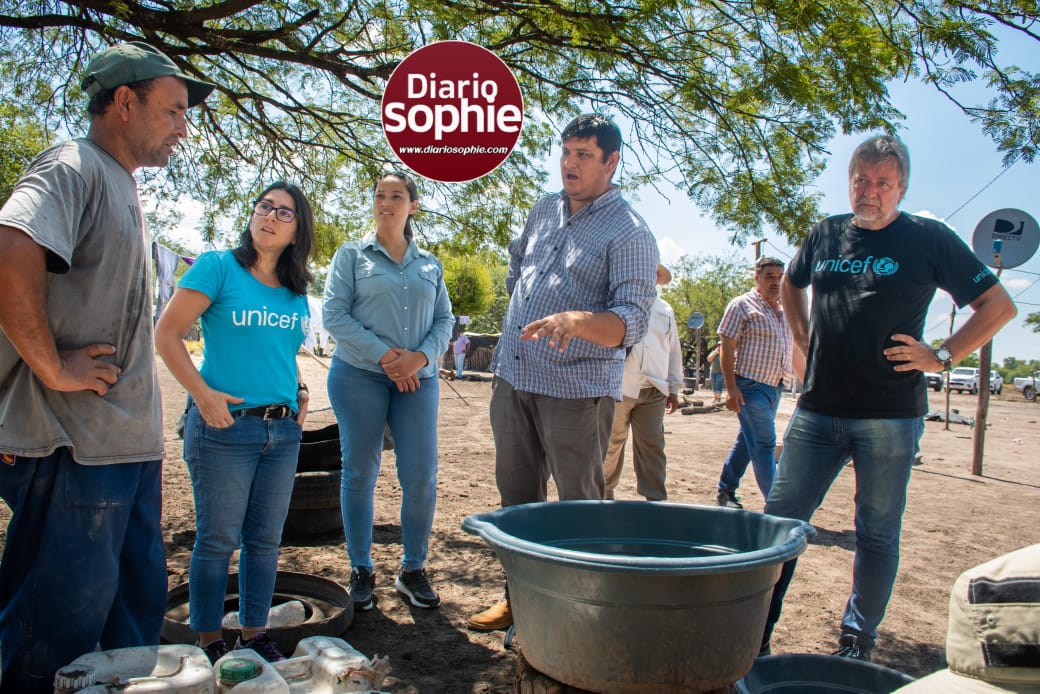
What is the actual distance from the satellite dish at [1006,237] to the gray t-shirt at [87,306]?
896cm

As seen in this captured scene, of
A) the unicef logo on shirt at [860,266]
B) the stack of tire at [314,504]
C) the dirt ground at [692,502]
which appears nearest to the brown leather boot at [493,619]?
the dirt ground at [692,502]

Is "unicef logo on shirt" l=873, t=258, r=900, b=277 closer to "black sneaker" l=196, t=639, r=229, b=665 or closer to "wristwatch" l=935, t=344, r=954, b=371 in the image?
"wristwatch" l=935, t=344, r=954, b=371

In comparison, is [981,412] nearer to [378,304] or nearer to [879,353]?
[879,353]

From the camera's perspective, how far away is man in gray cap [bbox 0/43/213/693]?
1.89 metres

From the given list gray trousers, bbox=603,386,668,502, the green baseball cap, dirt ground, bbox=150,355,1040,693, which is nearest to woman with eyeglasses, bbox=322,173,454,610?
dirt ground, bbox=150,355,1040,693

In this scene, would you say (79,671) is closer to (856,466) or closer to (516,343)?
(516,343)

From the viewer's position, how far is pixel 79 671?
1893mm

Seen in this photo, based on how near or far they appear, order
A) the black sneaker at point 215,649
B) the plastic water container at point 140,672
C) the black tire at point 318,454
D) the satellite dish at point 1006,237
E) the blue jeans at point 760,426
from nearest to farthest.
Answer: the plastic water container at point 140,672
the black sneaker at point 215,649
the black tire at point 318,454
the blue jeans at point 760,426
the satellite dish at point 1006,237

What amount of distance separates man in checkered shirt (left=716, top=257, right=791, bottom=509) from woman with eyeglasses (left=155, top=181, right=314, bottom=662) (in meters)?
3.42

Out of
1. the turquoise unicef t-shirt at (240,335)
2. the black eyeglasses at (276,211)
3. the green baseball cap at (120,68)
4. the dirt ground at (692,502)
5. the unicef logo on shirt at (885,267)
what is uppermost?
the green baseball cap at (120,68)

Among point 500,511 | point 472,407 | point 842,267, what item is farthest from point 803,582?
point 472,407

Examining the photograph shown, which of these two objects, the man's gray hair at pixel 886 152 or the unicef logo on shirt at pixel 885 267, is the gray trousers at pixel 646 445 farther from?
the man's gray hair at pixel 886 152

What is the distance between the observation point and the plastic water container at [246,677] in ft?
6.53

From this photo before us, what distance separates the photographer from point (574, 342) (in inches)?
113
